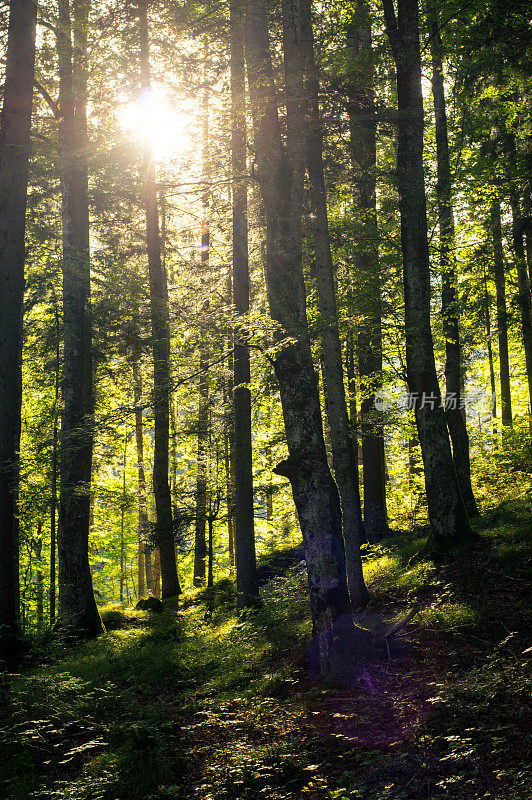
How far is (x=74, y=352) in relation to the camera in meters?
12.4

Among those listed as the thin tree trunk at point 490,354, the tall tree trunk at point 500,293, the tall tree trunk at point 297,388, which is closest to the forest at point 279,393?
the tall tree trunk at point 297,388

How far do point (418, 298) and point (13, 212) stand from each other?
23.8 ft

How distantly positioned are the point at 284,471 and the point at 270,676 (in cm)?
275

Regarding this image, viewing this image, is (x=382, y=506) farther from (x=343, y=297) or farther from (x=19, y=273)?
(x=19, y=273)

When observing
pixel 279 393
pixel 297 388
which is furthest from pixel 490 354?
pixel 297 388

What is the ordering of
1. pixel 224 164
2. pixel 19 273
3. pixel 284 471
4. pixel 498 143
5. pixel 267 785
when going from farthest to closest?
pixel 498 143
pixel 19 273
pixel 224 164
pixel 284 471
pixel 267 785

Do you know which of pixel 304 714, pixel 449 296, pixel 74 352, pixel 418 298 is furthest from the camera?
pixel 74 352

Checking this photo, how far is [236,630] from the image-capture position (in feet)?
32.7

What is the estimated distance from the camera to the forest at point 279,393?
4719 millimetres

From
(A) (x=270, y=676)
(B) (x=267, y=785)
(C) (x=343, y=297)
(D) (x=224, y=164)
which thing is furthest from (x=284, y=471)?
(C) (x=343, y=297)

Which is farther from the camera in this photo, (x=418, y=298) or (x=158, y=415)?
(x=158, y=415)

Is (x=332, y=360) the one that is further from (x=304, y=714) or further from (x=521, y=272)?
(x=521, y=272)

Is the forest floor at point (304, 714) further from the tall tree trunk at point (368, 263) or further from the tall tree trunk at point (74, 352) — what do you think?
the tall tree trunk at point (368, 263)

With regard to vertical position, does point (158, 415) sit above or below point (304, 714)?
above
